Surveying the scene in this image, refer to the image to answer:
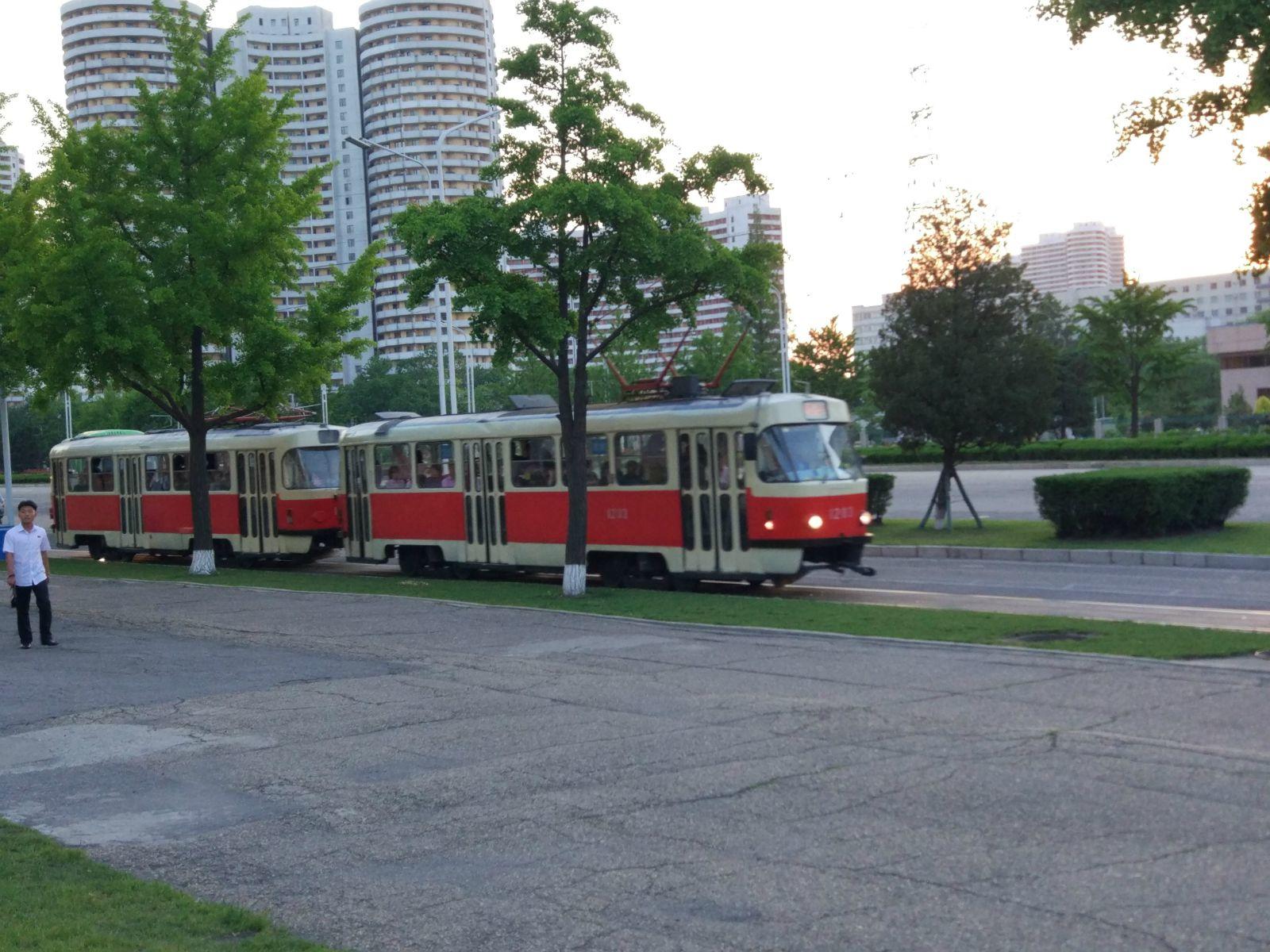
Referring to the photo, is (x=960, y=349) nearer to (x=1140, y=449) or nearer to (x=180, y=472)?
(x=180, y=472)

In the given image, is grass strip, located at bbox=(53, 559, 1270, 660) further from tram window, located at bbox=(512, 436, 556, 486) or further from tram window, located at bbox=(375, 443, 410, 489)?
tram window, located at bbox=(375, 443, 410, 489)

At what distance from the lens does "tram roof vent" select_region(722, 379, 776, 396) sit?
1997 centimetres

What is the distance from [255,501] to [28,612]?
13.2m

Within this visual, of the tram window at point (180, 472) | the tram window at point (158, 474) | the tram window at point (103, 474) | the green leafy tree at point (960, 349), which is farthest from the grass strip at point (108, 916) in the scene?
the tram window at point (103, 474)

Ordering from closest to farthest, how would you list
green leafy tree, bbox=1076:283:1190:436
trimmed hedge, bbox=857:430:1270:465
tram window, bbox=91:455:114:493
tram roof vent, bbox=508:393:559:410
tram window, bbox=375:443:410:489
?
1. tram roof vent, bbox=508:393:559:410
2. tram window, bbox=375:443:410:489
3. tram window, bbox=91:455:114:493
4. trimmed hedge, bbox=857:430:1270:465
5. green leafy tree, bbox=1076:283:1190:436

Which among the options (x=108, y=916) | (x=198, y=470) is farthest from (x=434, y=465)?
(x=108, y=916)

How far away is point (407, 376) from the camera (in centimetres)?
6969

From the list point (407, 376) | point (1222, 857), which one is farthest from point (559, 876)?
point (407, 376)

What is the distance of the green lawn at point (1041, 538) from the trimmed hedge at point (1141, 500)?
249 millimetres

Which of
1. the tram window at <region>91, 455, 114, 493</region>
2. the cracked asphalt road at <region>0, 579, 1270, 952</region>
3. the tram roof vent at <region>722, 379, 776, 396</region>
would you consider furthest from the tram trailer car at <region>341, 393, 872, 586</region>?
the tram window at <region>91, 455, 114, 493</region>

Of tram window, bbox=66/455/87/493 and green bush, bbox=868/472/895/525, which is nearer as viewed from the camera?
green bush, bbox=868/472/895/525

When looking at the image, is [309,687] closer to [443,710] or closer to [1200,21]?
[443,710]

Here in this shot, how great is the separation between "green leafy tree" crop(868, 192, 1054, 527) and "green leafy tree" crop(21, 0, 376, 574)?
1027 cm

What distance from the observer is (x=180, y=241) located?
80.9 ft
